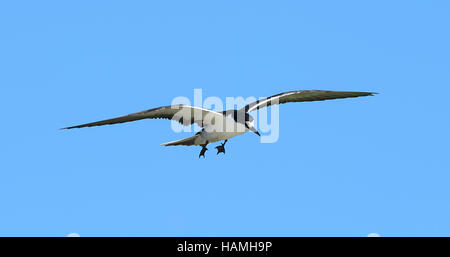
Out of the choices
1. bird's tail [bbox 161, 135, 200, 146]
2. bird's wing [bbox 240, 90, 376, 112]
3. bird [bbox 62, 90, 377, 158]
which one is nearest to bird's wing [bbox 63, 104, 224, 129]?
bird [bbox 62, 90, 377, 158]

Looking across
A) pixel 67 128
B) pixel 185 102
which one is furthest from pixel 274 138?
pixel 67 128

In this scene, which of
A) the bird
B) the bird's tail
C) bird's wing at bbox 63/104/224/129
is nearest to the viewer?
bird's wing at bbox 63/104/224/129

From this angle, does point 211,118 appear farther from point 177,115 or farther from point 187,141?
point 187,141

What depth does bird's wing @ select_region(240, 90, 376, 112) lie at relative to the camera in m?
16.3

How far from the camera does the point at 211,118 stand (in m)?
15.7

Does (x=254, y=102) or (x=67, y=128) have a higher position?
(x=254, y=102)

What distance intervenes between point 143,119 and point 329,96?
5.26 meters

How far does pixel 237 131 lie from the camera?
15.7 meters

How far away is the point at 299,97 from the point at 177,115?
3525mm

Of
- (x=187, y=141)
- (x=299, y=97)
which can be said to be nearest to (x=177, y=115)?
(x=187, y=141)

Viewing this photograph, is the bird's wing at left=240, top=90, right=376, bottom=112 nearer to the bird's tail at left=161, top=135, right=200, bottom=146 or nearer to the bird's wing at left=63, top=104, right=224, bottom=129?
the bird's wing at left=63, top=104, right=224, bottom=129
